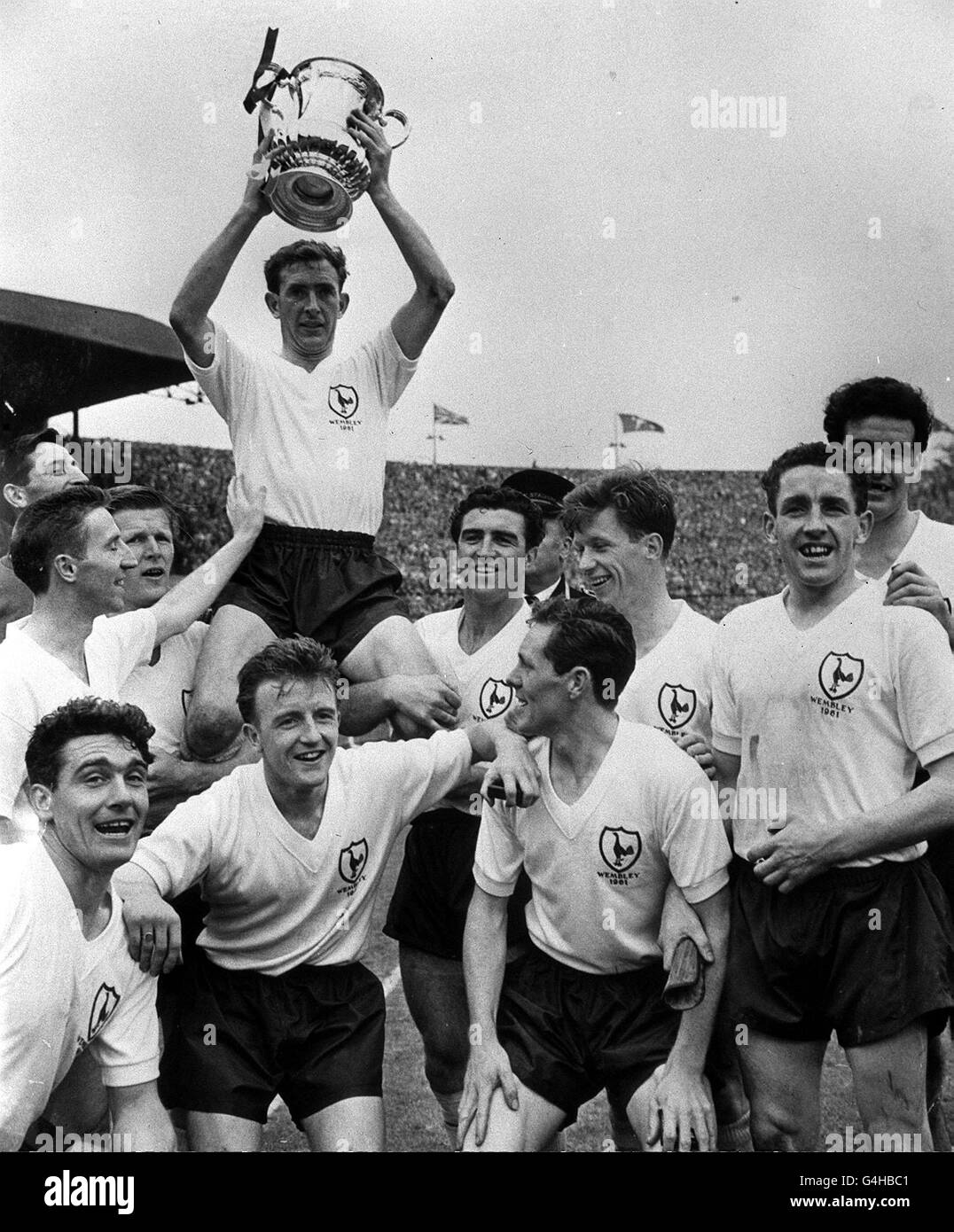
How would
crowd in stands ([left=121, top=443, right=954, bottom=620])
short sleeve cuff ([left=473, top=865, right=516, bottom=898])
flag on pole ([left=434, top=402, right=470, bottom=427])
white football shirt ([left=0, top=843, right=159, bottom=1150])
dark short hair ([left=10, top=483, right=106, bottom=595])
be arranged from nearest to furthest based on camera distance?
1. white football shirt ([left=0, top=843, right=159, bottom=1150])
2. short sleeve cuff ([left=473, top=865, right=516, bottom=898])
3. dark short hair ([left=10, top=483, right=106, bottom=595])
4. flag on pole ([left=434, top=402, right=470, bottom=427])
5. crowd in stands ([left=121, top=443, right=954, bottom=620])

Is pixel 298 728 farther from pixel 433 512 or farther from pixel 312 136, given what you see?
pixel 433 512

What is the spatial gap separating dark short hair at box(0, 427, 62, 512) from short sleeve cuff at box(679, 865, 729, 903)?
2.52 metres

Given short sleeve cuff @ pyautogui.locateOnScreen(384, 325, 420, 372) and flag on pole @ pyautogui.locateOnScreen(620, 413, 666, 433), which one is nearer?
short sleeve cuff @ pyautogui.locateOnScreen(384, 325, 420, 372)

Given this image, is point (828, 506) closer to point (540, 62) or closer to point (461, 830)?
point (461, 830)

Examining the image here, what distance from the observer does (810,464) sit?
11.0 ft

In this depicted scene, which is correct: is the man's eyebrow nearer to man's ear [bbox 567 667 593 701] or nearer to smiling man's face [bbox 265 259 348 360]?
man's ear [bbox 567 667 593 701]

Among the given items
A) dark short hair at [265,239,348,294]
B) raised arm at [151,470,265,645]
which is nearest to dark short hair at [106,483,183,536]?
raised arm at [151,470,265,645]

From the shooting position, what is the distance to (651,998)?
Answer: 324 cm

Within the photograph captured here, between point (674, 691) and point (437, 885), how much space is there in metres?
0.95

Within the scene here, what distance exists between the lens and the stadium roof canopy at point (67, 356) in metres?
4.06

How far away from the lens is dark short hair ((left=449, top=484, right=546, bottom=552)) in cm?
391

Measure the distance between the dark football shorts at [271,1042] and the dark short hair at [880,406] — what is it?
2.09 m

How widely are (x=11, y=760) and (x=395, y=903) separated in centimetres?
126

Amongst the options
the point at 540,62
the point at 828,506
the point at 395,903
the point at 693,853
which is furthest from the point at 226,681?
the point at 540,62
